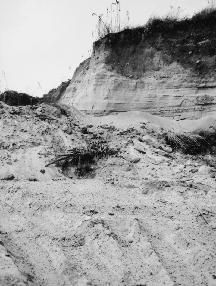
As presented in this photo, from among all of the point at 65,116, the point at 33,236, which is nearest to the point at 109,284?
the point at 33,236

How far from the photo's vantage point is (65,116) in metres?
7.68

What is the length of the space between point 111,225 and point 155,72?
658cm

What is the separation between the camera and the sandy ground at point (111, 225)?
354cm

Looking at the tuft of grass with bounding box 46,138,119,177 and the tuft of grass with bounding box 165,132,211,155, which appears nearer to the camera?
the tuft of grass with bounding box 46,138,119,177

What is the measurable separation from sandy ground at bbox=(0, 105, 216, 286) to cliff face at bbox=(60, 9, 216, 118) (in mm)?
3575

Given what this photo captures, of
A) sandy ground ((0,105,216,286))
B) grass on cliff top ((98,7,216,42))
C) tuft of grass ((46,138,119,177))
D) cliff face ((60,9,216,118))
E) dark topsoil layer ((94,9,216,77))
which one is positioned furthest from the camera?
grass on cliff top ((98,7,216,42))

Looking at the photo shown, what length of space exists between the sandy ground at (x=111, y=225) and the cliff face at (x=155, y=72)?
3.58m

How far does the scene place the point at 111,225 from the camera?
4.22m

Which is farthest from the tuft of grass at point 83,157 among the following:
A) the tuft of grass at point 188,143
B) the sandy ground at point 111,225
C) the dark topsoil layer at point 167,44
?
the dark topsoil layer at point 167,44

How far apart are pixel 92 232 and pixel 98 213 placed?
1.22 ft

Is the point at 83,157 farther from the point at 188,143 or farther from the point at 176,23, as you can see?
the point at 176,23

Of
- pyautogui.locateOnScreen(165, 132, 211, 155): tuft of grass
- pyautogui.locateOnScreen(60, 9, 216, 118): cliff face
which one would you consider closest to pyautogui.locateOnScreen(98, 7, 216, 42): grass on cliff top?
pyautogui.locateOnScreen(60, 9, 216, 118): cliff face

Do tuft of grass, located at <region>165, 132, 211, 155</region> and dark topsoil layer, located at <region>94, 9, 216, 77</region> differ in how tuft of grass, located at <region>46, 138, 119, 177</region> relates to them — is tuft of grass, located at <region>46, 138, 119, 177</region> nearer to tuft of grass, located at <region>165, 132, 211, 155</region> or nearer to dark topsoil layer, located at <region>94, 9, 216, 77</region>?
tuft of grass, located at <region>165, 132, 211, 155</region>

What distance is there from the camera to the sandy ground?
354 centimetres
